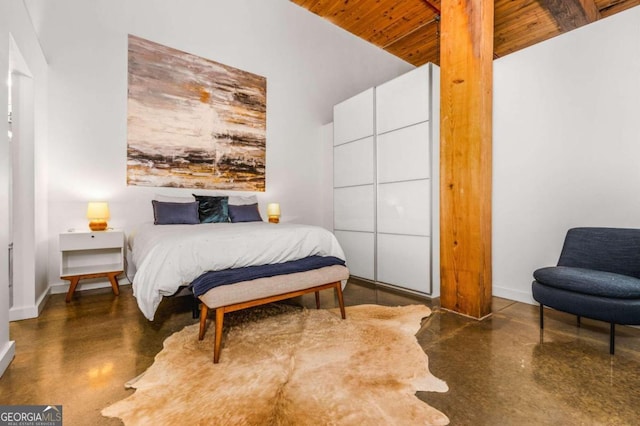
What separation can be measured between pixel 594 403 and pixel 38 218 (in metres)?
4.05

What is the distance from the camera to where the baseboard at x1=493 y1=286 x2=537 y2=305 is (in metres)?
2.73

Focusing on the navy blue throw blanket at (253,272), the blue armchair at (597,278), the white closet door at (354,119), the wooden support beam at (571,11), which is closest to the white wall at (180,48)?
the white closet door at (354,119)

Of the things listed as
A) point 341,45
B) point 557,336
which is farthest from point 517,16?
point 557,336

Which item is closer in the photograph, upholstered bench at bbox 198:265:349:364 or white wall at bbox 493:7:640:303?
upholstered bench at bbox 198:265:349:364

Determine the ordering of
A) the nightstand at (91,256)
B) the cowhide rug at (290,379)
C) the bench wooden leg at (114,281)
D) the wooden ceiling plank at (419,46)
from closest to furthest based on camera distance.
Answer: the cowhide rug at (290,379)
the nightstand at (91,256)
the bench wooden leg at (114,281)
the wooden ceiling plank at (419,46)

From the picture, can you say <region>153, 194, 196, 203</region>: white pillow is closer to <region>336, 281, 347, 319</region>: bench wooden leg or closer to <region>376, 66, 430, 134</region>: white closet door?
<region>336, 281, 347, 319</region>: bench wooden leg

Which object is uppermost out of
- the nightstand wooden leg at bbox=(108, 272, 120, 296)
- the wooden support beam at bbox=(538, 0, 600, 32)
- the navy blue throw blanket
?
the wooden support beam at bbox=(538, 0, 600, 32)

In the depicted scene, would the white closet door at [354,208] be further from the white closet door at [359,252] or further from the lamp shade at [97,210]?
the lamp shade at [97,210]

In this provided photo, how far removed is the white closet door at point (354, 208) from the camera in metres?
3.54

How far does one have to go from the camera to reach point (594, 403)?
1320 mm

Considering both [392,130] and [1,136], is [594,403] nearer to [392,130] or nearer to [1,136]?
[392,130]

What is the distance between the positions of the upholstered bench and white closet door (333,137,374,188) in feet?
5.36

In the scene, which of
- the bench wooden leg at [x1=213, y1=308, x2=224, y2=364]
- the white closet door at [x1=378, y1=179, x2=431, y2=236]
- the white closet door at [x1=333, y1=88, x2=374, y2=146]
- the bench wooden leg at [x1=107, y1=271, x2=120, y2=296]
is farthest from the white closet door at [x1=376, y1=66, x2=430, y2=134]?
the bench wooden leg at [x1=107, y1=271, x2=120, y2=296]

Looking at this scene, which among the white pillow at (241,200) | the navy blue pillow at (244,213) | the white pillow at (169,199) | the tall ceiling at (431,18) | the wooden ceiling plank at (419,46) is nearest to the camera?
the white pillow at (169,199)
